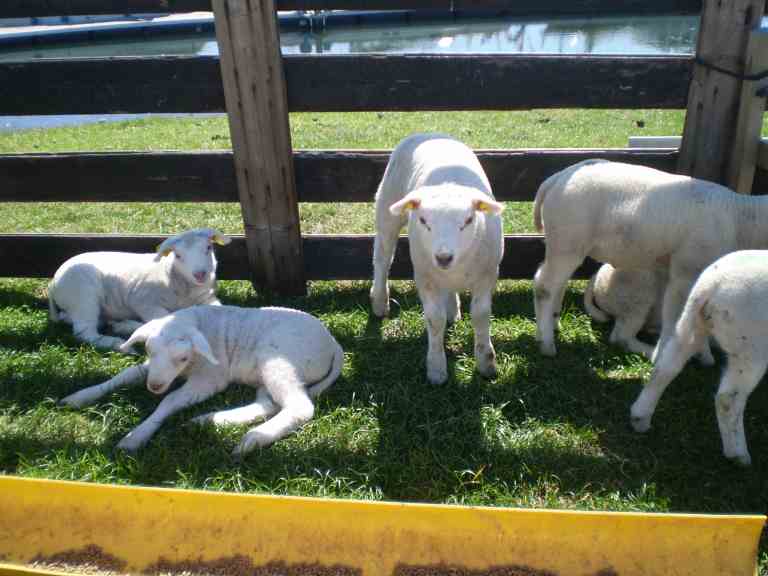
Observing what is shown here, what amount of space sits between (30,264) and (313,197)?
2265mm

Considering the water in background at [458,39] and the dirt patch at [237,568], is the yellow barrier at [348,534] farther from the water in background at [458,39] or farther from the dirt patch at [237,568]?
the water in background at [458,39]

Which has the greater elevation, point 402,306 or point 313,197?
point 313,197

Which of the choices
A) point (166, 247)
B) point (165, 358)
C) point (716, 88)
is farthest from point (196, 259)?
point (716, 88)

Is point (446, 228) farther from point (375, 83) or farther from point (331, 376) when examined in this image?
point (375, 83)

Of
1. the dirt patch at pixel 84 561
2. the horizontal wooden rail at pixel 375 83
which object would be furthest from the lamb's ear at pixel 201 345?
the horizontal wooden rail at pixel 375 83

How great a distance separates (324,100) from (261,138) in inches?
19.4

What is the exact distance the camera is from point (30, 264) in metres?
5.04

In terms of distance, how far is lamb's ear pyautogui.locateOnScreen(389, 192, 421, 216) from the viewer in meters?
3.37

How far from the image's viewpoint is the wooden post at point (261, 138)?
4.16 meters

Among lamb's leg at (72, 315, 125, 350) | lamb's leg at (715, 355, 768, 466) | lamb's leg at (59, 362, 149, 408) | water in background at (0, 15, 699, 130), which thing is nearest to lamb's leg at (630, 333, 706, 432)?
lamb's leg at (715, 355, 768, 466)

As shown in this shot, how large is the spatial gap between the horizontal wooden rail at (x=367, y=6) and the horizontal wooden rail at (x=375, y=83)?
1.00 feet

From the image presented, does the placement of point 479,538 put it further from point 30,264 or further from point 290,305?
point 30,264

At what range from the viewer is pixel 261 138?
14.4ft

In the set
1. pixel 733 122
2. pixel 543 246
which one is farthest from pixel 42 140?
pixel 733 122
